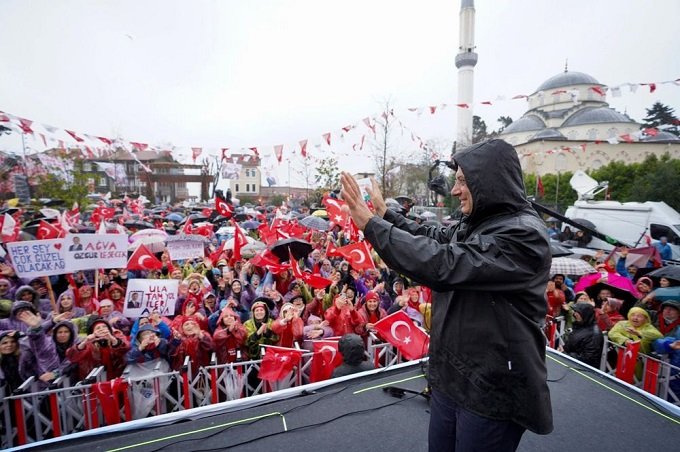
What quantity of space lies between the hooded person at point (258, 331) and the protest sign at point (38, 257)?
3.31 metres

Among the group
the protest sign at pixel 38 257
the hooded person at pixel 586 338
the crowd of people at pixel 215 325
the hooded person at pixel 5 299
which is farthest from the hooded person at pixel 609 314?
the hooded person at pixel 5 299

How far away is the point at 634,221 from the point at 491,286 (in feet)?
59.2

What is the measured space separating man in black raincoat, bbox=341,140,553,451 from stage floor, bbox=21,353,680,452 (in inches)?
56.3

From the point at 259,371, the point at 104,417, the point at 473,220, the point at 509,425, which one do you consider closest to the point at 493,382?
the point at 509,425

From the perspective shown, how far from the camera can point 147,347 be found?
179 inches

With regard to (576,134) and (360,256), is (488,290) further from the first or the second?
(576,134)

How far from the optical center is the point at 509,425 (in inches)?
65.0

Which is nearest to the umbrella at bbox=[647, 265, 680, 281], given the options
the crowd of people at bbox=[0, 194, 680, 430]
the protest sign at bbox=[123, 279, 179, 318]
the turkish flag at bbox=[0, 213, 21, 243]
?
the crowd of people at bbox=[0, 194, 680, 430]

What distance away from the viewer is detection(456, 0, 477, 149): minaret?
44.7m

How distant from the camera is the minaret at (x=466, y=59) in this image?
4472cm

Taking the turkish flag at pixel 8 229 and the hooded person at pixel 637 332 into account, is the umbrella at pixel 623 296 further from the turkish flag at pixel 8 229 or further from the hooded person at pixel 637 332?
the turkish flag at pixel 8 229

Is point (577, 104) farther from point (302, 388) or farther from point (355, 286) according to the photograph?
point (302, 388)

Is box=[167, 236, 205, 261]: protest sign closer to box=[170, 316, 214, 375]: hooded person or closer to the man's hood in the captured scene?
box=[170, 316, 214, 375]: hooded person

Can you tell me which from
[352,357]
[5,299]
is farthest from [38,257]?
[352,357]
